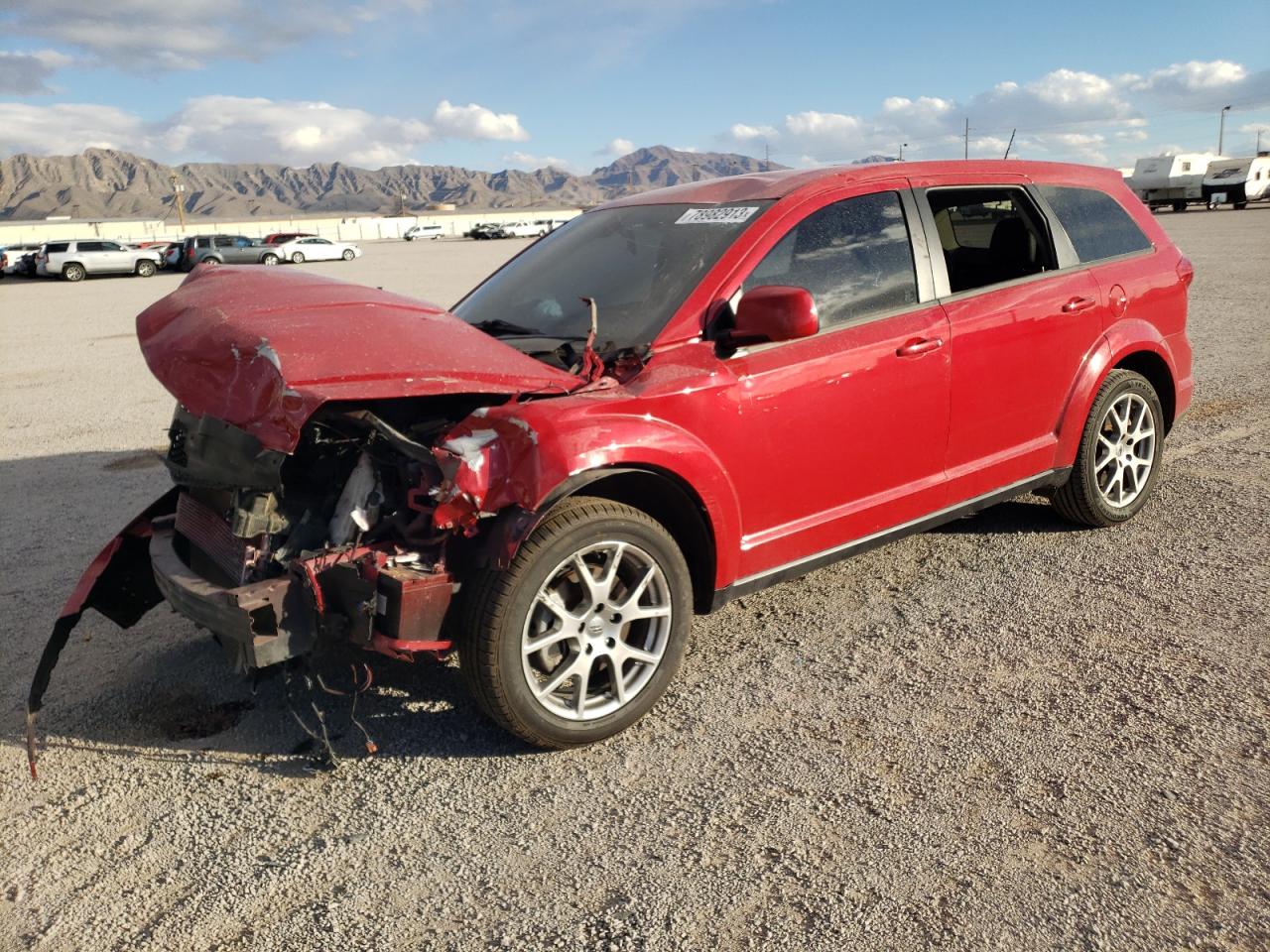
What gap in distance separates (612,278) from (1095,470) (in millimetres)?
2685

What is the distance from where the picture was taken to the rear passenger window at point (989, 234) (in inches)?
170

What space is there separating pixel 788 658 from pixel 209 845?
2136mm

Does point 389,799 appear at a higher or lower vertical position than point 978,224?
lower

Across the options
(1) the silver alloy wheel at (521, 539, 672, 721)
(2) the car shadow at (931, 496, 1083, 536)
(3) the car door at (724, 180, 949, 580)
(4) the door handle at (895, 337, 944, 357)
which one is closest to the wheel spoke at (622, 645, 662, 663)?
(1) the silver alloy wheel at (521, 539, 672, 721)

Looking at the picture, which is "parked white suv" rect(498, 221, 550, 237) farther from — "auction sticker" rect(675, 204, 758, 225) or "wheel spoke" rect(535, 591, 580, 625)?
"wheel spoke" rect(535, 591, 580, 625)

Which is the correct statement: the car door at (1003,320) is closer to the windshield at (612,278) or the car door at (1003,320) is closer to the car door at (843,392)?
the car door at (843,392)

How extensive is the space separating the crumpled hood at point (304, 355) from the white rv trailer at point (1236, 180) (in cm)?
5210

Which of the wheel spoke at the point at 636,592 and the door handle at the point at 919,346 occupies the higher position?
the door handle at the point at 919,346

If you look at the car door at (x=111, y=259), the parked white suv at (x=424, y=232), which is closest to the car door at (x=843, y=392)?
the car door at (x=111, y=259)

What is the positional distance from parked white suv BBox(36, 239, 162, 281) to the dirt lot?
1447 inches

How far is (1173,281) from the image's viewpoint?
16.9ft

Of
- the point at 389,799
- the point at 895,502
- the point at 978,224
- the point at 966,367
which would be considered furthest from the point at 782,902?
the point at 978,224

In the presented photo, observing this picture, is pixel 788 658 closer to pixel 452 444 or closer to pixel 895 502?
pixel 895 502

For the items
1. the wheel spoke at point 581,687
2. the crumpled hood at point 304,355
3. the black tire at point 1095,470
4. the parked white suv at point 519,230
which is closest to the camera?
the crumpled hood at point 304,355
